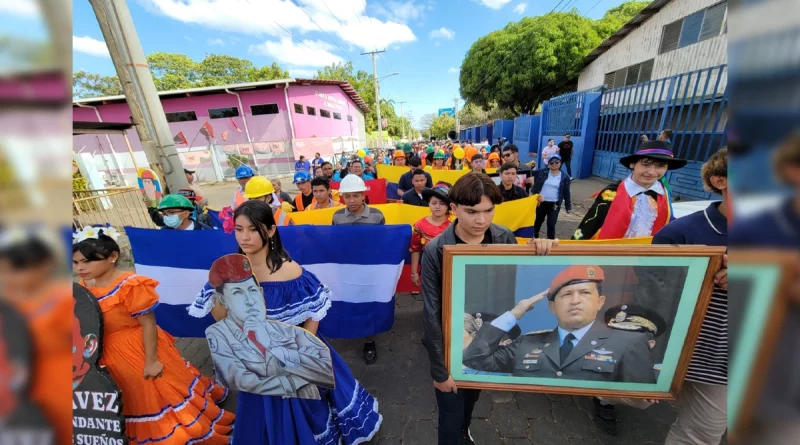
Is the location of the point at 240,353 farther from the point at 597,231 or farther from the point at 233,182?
the point at 233,182

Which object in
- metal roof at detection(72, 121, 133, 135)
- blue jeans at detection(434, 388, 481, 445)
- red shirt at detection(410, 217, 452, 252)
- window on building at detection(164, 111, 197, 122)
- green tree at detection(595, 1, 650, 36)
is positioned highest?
green tree at detection(595, 1, 650, 36)

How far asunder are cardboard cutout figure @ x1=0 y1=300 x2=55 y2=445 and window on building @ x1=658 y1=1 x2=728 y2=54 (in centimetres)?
1379

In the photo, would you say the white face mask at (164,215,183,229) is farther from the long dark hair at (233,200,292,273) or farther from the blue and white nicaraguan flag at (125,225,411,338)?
the long dark hair at (233,200,292,273)

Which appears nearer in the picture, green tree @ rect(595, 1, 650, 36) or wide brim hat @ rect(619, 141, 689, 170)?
wide brim hat @ rect(619, 141, 689, 170)

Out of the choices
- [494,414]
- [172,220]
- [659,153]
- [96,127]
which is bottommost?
[494,414]

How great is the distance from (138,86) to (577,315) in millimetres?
5477

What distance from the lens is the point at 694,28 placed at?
10.4 meters

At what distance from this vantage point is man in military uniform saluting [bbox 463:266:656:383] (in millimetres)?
1706

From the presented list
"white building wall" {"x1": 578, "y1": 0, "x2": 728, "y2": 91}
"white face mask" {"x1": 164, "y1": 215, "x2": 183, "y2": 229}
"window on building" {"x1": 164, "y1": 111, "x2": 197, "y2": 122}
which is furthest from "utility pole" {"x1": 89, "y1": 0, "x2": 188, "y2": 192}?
"window on building" {"x1": 164, "y1": 111, "x2": 197, "y2": 122}

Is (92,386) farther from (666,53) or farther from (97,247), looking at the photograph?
(666,53)

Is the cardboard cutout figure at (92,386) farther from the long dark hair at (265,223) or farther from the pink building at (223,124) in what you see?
the pink building at (223,124)

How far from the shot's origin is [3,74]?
239 millimetres

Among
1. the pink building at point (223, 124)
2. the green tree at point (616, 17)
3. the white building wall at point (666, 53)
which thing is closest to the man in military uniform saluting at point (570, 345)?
the white building wall at point (666, 53)

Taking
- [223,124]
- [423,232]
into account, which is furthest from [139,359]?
[223,124]
